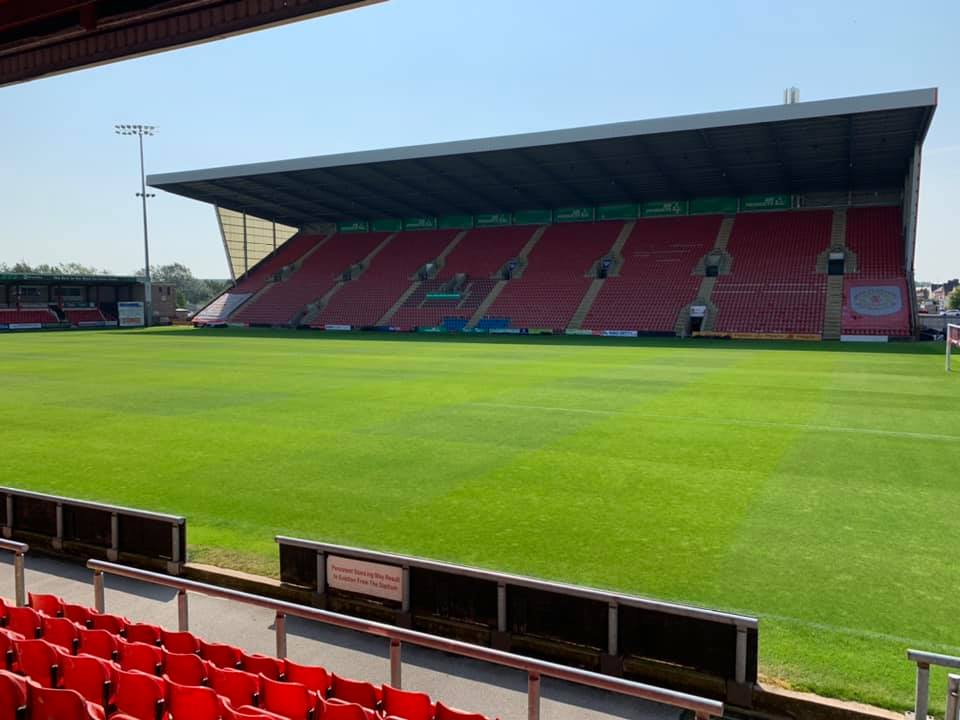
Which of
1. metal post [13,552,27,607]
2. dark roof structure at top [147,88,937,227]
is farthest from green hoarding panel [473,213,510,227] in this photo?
metal post [13,552,27,607]

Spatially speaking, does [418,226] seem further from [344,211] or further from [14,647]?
[14,647]

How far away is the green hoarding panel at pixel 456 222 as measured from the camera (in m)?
63.8

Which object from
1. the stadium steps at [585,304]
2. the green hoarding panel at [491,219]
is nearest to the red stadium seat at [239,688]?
the stadium steps at [585,304]

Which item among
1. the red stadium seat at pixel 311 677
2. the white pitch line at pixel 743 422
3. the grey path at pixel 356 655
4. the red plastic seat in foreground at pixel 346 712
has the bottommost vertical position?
the grey path at pixel 356 655

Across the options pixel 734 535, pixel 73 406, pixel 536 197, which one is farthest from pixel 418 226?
pixel 734 535

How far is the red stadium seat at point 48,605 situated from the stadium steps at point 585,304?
43.9m

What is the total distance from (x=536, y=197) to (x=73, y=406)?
42.5 m

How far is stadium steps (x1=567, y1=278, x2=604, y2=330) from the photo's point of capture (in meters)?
48.6

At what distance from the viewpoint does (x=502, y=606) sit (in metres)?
6.05

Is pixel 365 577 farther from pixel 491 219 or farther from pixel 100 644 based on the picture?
pixel 491 219

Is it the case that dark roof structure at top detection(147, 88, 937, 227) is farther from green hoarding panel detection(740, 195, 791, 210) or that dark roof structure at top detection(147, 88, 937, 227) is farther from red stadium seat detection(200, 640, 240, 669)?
red stadium seat detection(200, 640, 240, 669)

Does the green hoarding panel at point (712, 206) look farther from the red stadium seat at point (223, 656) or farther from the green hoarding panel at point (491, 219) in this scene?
the red stadium seat at point (223, 656)

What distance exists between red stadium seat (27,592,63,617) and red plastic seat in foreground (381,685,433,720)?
3144 mm

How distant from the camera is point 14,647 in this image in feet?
14.4
